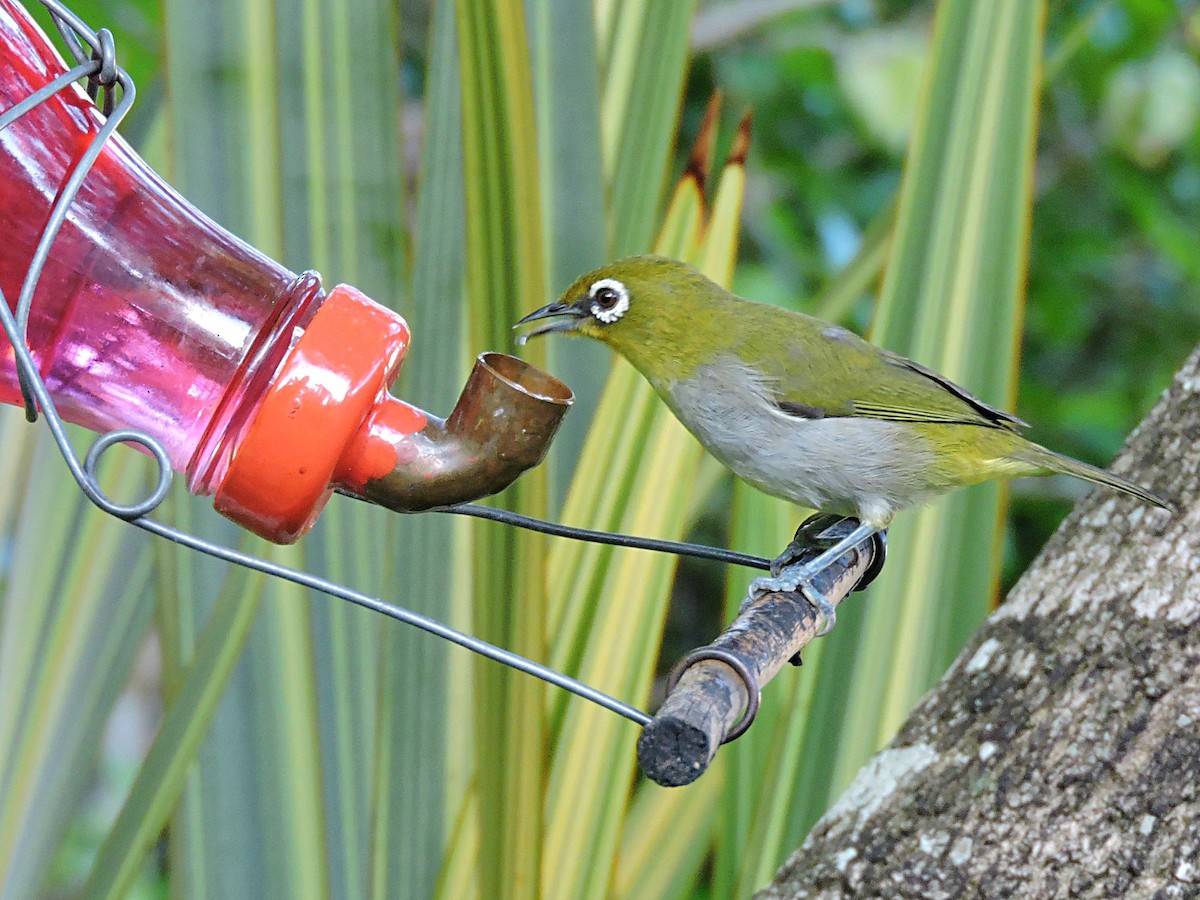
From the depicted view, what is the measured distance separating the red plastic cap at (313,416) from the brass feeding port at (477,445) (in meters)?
0.04

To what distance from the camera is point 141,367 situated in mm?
971

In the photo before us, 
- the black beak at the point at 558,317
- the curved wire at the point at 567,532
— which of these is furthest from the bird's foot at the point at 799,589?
the black beak at the point at 558,317

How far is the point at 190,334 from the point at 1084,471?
1036 millimetres

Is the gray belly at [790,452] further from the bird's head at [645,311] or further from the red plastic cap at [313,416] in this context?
the red plastic cap at [313,416]

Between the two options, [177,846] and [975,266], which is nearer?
[177,846]

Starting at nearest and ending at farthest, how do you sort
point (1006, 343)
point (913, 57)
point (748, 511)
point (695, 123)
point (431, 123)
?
point (431, 123) < point (1006, 343) < point (748, 511) < point (913, 57) < point (695, 123)

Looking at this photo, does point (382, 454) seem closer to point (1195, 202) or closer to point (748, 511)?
point (748, 511)

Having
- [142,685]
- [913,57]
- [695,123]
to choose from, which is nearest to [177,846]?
[142,685]

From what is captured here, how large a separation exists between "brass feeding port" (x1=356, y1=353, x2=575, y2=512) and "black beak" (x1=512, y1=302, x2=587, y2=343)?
492mm

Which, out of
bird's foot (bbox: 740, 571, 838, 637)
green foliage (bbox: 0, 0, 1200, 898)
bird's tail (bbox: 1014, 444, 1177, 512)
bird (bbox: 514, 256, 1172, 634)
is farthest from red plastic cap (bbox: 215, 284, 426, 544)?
bird's tail (bbox: 1014, 444, 1177, 512)

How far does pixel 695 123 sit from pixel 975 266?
1.94 metres

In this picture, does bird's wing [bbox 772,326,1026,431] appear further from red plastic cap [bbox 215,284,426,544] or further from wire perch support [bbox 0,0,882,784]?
red plastic cap [bbox 215,284,426,544]

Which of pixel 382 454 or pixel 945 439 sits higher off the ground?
pixel 945 439

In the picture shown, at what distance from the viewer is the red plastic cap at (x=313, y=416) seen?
2.79 ft
